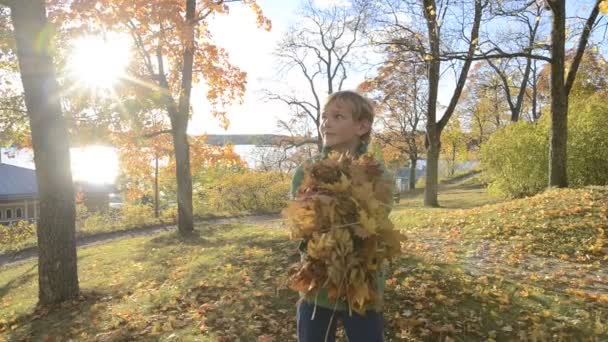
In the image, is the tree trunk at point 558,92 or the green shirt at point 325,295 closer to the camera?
the green shirt at point 325,295

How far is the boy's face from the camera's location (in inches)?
97.2

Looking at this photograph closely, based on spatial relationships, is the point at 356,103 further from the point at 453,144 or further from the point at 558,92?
the point at 453,144

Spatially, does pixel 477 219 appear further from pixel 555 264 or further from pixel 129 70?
pixel 129 70

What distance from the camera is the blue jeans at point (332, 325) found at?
2.29 metres

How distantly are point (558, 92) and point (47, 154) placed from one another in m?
12.0

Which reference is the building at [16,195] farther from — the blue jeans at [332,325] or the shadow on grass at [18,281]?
the blue jeans at [332,325]

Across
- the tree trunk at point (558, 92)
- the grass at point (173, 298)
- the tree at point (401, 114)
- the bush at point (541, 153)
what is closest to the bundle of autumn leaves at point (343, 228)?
the grass at point (173, 298)

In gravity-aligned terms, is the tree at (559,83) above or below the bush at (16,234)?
above

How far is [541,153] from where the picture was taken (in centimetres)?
1461

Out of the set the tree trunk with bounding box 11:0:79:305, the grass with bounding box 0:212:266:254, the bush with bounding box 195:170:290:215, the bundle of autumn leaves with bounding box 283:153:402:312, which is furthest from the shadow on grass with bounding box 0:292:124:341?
the bush with bounding box 195:170:290:215

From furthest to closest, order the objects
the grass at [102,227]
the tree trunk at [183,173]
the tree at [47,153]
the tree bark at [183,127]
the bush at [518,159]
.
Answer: the grass at [102,227] < the bush at [518,159] < the tree trunk at [183,173] < the tree bark at [183,127] < the tree at [47,153]

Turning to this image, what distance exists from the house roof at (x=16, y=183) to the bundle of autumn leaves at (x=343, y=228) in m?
39.6

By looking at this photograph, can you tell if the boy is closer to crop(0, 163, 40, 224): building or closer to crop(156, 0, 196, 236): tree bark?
crop(156, 0, 196, 236): tree bark

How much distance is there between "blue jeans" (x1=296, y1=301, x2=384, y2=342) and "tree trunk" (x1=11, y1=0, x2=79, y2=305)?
572cm
